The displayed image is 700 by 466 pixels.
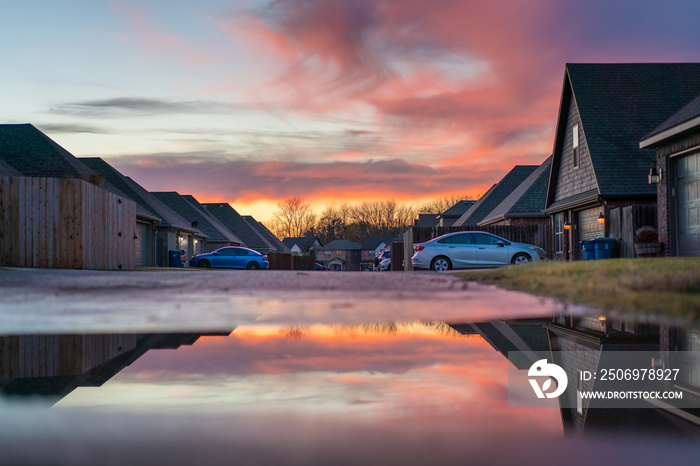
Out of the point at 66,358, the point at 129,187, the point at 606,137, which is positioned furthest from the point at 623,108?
the point at 129,187

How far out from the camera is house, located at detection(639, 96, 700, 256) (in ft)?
49.6

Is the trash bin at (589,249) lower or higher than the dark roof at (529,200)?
lower

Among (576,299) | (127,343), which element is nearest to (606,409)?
(127,343)

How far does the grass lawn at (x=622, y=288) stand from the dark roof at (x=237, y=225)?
5990 cm

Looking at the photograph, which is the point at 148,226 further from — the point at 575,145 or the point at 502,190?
the point at 575,145

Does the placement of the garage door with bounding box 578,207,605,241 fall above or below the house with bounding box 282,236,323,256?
below

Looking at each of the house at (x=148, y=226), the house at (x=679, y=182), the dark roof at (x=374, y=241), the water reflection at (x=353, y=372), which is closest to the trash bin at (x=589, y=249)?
the house at (x=679, y=182)

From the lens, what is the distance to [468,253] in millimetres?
20984

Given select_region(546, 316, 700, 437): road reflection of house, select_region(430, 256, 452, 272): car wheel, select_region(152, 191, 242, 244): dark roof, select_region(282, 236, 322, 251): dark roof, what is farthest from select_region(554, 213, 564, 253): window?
select_region(282, 236, 322, 251): dark roof

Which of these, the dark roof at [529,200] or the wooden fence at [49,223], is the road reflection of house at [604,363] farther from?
the dark roof at [529,200]

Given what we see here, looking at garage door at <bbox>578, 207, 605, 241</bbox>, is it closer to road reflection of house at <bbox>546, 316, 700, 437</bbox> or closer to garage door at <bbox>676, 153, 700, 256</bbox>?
garage door at <bbox>676, 153, 700, 256</bbox>

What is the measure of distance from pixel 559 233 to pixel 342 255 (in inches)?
3974

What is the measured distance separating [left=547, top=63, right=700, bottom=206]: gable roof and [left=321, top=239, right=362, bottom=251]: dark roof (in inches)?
3982

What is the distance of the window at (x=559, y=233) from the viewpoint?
26750 millimetres
